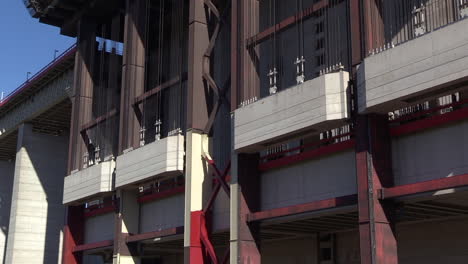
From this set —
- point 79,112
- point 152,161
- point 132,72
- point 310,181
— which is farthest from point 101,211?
point 310,181

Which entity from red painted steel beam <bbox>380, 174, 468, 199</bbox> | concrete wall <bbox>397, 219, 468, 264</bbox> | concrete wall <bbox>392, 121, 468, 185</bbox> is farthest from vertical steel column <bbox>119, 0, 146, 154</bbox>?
red painted steel beam <bbox>380, 174, 468, 199</bbox>

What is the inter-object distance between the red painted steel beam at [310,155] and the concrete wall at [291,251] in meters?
5.51

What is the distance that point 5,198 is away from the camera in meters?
58.8

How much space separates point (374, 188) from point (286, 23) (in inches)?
321

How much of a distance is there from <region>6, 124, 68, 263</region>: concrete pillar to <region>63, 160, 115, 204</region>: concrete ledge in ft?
42.7

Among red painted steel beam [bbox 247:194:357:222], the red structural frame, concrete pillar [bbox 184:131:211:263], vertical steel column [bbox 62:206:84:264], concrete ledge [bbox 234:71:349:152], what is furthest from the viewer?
vertical steel column [bbox 62:206:84:264]

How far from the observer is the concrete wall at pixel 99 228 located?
3371 centimetres

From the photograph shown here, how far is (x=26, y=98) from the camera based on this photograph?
49531mm

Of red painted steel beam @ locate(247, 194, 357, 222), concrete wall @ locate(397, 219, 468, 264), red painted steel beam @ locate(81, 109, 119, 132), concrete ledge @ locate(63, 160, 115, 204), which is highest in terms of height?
red painted steel beam @ locate(81, 109, 119, 132)

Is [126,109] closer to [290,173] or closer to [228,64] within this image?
[228,64]

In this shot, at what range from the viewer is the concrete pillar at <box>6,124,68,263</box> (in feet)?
152

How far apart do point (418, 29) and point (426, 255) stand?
7795mm

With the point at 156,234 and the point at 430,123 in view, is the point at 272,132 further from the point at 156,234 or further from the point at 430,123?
the point at 156,234

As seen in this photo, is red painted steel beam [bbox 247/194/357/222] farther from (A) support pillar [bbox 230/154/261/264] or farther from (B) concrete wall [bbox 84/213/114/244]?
(B) concrete wall [bbox 84/213/114/244]
